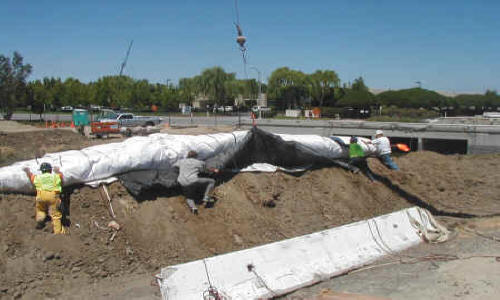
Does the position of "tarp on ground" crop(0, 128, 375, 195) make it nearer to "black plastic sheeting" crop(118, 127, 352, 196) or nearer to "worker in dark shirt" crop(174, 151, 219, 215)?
"black plastic sheeting" crop(118, 127, 352, 196)

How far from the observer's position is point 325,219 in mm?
10891

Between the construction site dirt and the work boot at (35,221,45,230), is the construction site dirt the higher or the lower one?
the lower one

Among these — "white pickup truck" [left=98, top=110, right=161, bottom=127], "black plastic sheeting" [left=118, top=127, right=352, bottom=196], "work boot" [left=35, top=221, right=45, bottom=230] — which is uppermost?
"white pickup truck" [left=98, top=110, right=161, bottom=127]

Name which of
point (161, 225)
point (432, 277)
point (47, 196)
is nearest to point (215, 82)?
point (161, 225)

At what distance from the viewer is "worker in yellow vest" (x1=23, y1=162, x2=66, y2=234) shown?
297 inches

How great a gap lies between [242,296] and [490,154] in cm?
1608

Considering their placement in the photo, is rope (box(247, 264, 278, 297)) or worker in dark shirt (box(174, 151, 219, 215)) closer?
rope (box(247, 264, 278, 297))

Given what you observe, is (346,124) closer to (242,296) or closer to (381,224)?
(381,224)

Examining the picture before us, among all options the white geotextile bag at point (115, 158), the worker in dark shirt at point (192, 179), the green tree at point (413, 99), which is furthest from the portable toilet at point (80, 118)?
the green tree at point (413, 99)

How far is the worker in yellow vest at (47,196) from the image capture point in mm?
7539

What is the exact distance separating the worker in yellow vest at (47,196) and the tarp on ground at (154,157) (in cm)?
52

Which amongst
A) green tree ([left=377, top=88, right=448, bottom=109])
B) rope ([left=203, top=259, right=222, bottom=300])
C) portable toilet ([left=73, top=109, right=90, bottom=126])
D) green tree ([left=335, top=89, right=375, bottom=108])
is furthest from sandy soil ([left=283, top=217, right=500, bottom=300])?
green tree ([left=377, top=88, right=448, bottom=109])

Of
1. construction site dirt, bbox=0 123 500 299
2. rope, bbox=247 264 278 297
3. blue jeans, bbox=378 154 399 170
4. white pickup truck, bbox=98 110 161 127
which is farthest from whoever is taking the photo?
white pickup truck, bbox=98 110 161 127

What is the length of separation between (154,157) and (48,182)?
221 centimetres
